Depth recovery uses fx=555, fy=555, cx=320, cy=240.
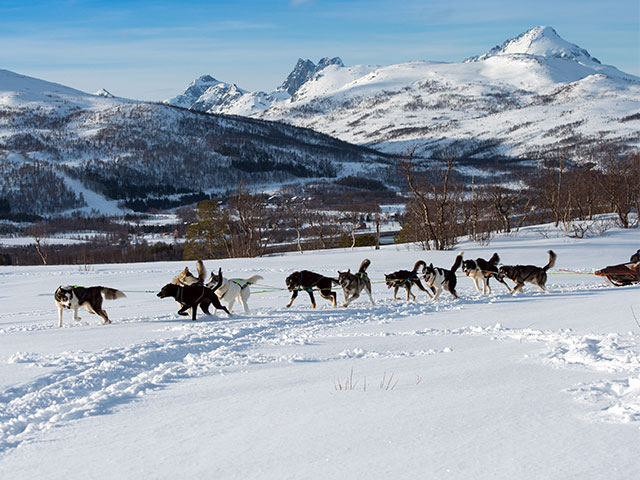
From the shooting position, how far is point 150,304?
45.4 feet

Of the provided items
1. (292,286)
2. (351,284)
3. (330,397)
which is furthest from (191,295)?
(330,397)

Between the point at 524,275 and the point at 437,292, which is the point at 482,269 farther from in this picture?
the point at 437,292

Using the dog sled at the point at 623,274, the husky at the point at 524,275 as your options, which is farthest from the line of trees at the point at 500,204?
the husky at the point at 524,275

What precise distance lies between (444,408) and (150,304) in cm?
1103

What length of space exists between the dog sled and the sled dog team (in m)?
2.27

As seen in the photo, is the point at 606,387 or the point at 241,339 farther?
the point at 241,339

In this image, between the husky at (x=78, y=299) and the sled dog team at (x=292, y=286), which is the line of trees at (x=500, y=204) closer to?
the sled dog team at (x=292, y=286)

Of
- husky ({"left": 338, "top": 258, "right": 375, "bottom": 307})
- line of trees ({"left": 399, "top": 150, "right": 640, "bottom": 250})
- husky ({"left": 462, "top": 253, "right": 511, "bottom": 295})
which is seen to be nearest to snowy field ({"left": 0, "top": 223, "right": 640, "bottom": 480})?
husky ({"left": 338, "top": 258, "right": 375, "bottom": 307})

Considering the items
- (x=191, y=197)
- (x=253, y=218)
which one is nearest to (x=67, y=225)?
(x=191, y=197)

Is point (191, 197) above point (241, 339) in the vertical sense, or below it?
above

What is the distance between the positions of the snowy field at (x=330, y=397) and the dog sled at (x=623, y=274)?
4.76 meters

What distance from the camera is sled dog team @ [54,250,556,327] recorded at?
1040cm

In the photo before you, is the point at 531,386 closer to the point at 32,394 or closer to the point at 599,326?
the point at 599,326

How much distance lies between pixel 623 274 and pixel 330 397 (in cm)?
1243
